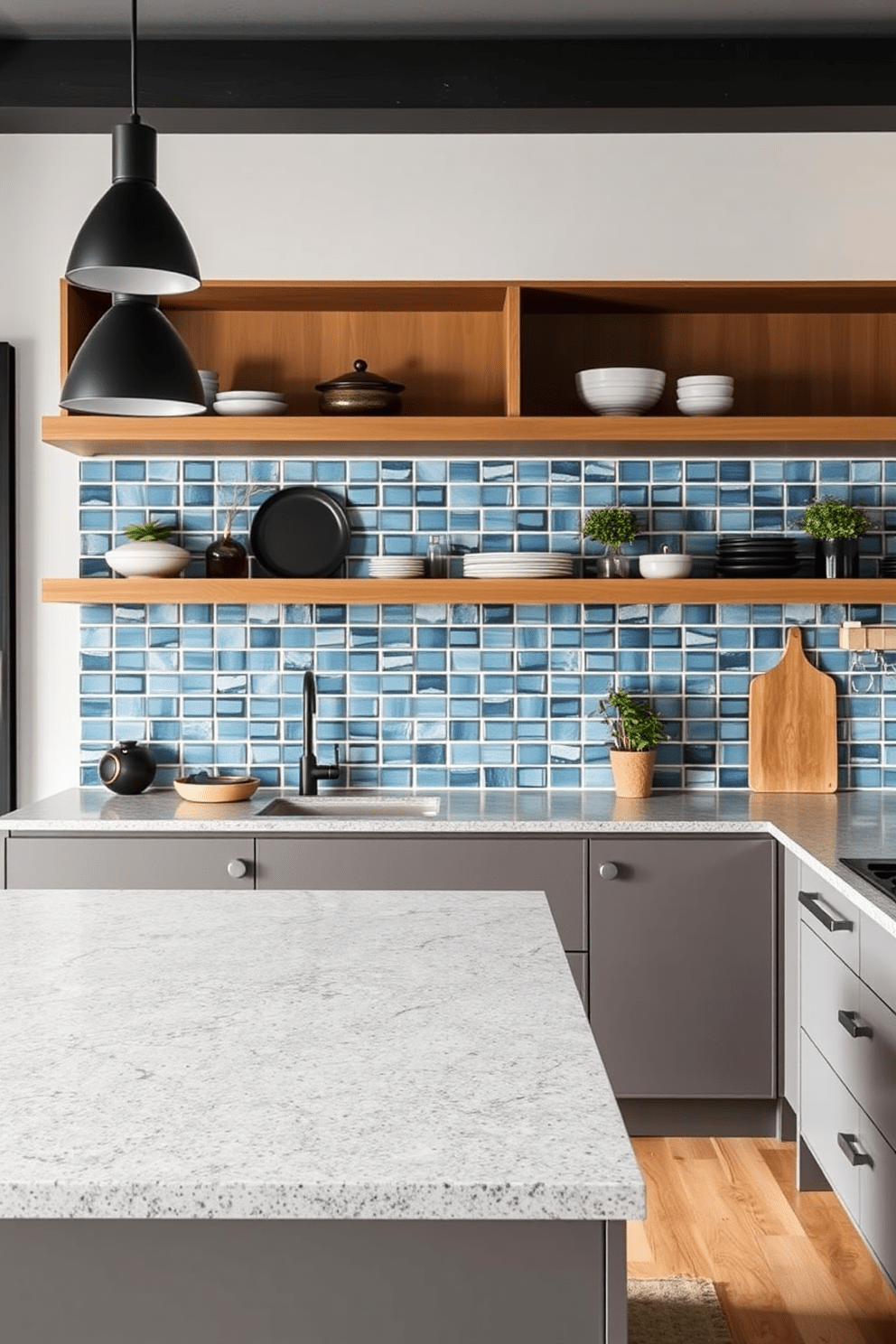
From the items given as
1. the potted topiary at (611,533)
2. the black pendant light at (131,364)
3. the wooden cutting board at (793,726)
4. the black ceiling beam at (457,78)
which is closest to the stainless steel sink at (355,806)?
the potted topiary at (611,533)

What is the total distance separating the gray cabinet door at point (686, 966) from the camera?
129 inches

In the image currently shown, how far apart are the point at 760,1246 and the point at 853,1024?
0.61 m

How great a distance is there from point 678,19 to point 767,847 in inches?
80.8

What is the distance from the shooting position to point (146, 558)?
12.2 ft

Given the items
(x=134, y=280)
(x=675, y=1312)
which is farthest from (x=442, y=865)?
(x=134, y=280)

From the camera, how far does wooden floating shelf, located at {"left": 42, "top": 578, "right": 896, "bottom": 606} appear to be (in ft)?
11.8

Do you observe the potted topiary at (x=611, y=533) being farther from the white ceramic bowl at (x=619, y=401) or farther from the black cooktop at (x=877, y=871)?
the black cooktop at (x=877, y=871)

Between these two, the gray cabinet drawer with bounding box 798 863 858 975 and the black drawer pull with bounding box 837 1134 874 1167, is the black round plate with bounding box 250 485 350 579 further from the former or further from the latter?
the black drawer pull with bounding box 837 1134 874 1167

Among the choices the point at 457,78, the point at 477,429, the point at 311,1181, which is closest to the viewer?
the point at 311,1181

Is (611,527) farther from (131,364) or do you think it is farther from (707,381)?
(131,364)

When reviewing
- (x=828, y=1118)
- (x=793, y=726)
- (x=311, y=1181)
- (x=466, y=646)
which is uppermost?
(x=466, y=646)

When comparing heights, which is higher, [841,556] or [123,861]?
[841,556]

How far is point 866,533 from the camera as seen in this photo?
391 centimetres

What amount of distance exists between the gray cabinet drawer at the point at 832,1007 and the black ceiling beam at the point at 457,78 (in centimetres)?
200
